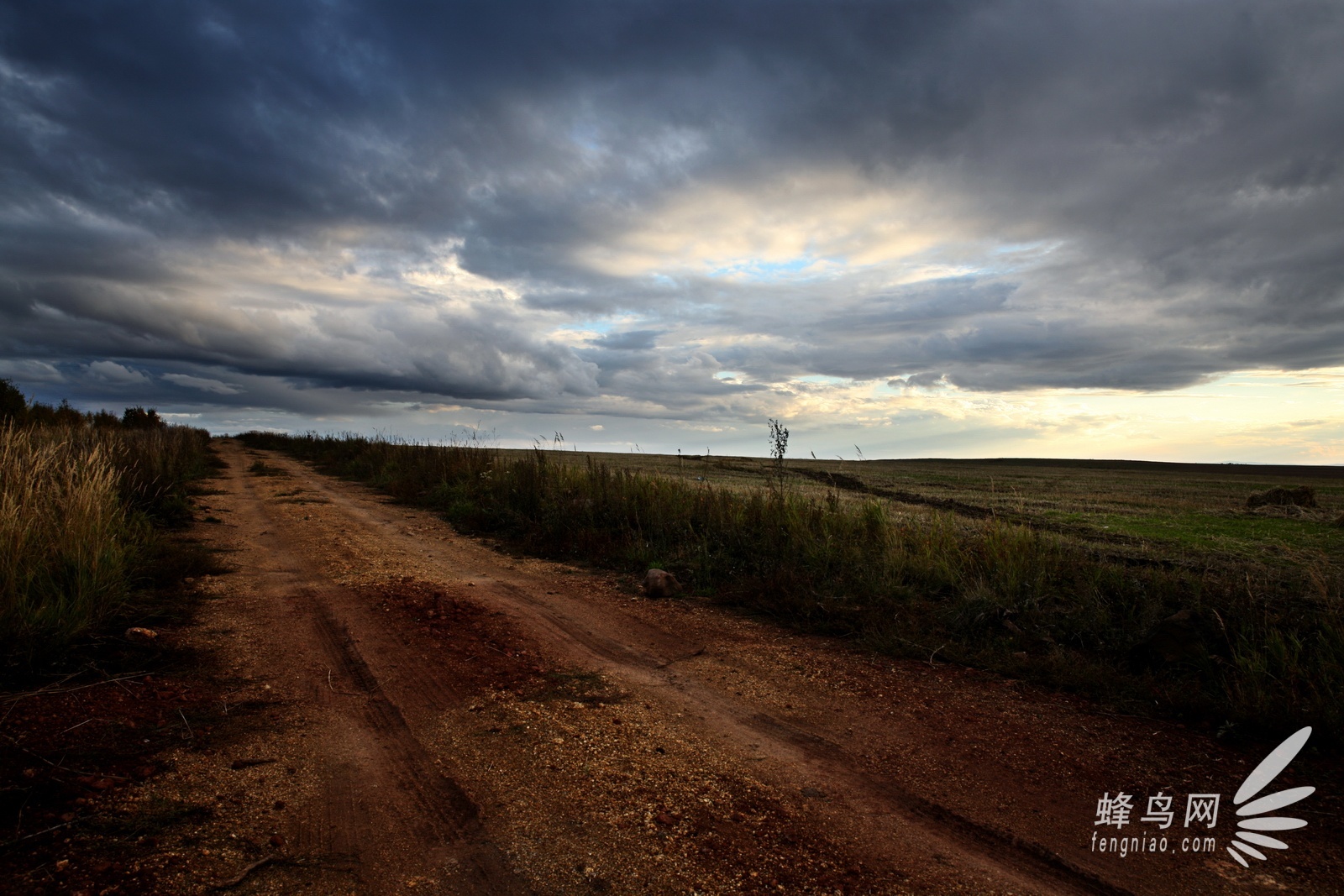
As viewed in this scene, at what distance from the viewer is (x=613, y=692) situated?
4559 millimetres

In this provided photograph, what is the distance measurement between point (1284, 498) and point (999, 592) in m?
12.5

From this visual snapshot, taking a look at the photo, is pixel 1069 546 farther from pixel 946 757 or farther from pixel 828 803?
pixel 828 803

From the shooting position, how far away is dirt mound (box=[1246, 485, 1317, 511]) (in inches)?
537

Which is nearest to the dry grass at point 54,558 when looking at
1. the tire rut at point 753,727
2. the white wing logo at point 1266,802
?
the tire rut at point 753,727

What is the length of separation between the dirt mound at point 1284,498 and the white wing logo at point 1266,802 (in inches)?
502

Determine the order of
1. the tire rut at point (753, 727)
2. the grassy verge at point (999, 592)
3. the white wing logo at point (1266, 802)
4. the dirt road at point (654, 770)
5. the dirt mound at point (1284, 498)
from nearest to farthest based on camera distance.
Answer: the dirt road at point (654, 770), the tire rut at point (753, 727), the white wing logo at point (1266, 802), the grassy verge at point (999, 592), the dirt mound at point (1284, 498)

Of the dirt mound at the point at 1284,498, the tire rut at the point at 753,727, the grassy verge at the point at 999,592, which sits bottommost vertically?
the tire rut at the point at 753,727

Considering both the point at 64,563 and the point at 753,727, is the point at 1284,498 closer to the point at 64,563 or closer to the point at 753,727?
the point at 753,727

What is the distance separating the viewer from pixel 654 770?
137 inches

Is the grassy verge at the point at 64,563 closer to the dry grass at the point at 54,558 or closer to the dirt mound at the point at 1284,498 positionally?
the dry grass at the point at 54,558

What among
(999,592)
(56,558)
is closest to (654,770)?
(999,592)

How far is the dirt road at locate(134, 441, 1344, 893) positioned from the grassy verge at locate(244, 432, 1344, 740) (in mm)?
510

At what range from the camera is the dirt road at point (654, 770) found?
269 cm

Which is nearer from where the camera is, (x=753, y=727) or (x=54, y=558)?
(x=753, y=727)
